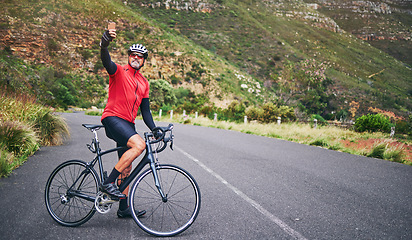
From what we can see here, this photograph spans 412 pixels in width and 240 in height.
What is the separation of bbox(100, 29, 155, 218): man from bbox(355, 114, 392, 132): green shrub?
56.6ft

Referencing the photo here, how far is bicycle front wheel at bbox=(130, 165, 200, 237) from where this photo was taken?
3328 millimetres

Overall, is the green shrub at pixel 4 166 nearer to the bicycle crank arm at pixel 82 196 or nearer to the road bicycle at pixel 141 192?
the road bicycle at pixel 141 192

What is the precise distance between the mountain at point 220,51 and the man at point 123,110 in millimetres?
34637

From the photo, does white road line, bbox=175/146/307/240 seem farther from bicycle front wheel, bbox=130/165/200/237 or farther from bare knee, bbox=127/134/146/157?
bare knee, bbox=127/134/146/157

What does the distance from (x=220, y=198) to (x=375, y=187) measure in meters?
3.46

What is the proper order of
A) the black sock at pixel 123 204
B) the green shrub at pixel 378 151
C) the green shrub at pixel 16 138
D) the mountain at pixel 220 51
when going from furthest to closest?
the mountain at pixel 220 51, the green shrub at pixel 378 151, the green shrub at pixel 16 138, the black sock at pixel 123 204

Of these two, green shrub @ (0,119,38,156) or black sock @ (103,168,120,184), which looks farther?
green shrub @ (0,119,38,156)

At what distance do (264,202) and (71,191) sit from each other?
2.84 metres

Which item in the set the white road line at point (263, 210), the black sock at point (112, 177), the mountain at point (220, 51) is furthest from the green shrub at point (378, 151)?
the mountain at point (220, 51)

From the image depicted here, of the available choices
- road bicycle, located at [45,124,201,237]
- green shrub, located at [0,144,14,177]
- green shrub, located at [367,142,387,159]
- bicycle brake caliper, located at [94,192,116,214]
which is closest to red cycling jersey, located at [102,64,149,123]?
road bicycle, located at [45,124,201,237]

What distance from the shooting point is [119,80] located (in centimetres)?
352

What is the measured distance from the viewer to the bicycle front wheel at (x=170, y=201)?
3328 mm

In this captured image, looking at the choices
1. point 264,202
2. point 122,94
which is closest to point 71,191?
point 122,94

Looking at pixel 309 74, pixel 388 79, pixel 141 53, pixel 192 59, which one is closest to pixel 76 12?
pixel 192 59
